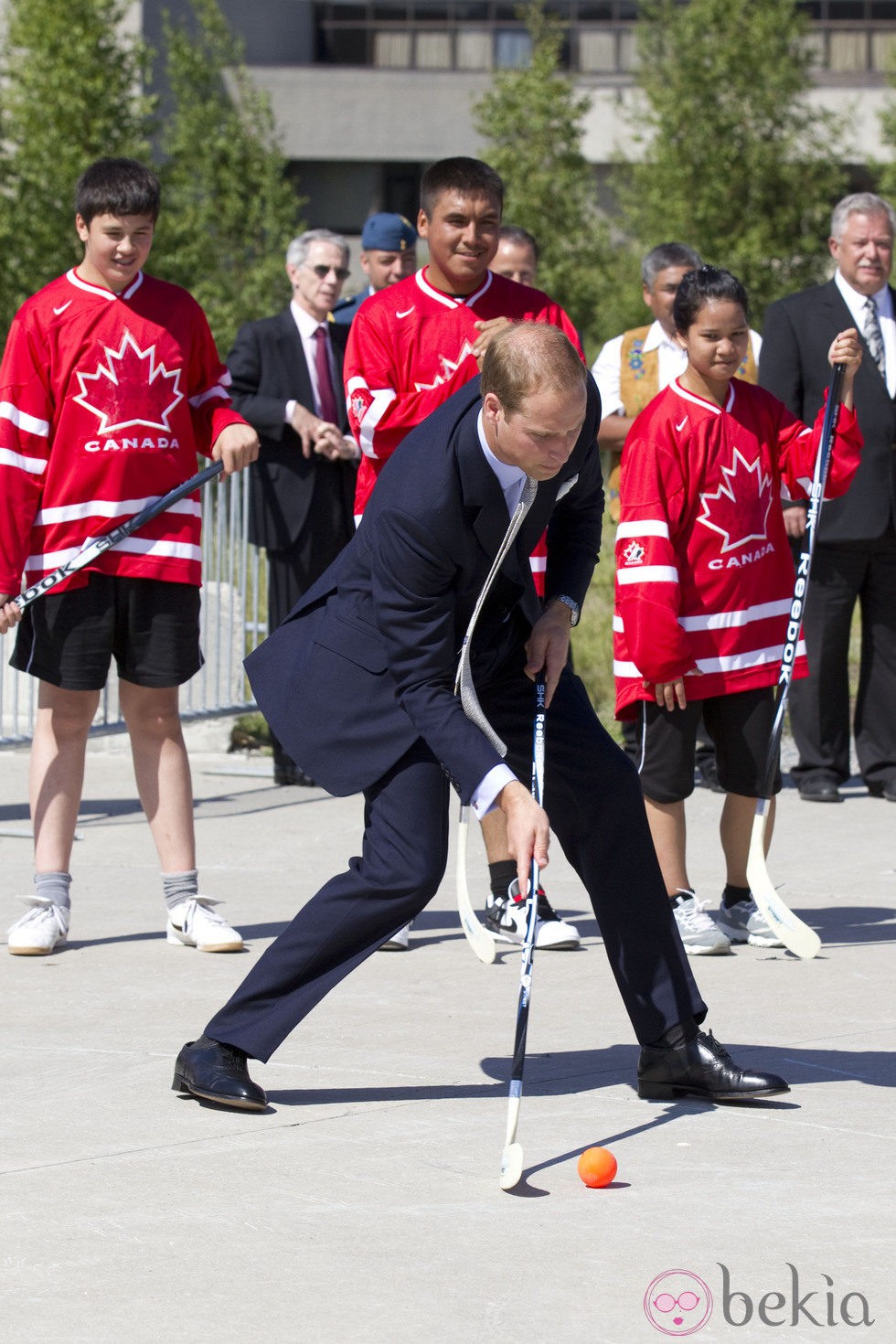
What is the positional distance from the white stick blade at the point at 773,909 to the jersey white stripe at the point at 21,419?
2.33 m

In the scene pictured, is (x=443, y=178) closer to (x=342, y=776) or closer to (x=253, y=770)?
(x=342, y=776)

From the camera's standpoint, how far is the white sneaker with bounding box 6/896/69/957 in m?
5.66

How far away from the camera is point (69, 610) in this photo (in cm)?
569

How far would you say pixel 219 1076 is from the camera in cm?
417

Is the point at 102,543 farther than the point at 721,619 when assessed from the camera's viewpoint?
No

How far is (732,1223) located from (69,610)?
2.94 metres

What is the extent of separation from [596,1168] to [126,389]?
2.84 meters

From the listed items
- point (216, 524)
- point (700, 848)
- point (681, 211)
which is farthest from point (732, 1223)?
point (681, 211)

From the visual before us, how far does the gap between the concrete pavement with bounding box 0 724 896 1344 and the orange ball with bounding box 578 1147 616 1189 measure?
0.02 meters

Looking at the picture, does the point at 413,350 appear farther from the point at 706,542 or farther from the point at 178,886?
the point at 178,886

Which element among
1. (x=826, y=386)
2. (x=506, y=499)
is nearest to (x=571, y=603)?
(x=506, y=499)

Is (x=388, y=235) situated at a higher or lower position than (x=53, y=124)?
lower

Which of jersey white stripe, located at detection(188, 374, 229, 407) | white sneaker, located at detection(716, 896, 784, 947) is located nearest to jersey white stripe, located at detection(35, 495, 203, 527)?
jersey white stripe, located at detection(188, 374, 229, 407)

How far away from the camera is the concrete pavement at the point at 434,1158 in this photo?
122 inches
